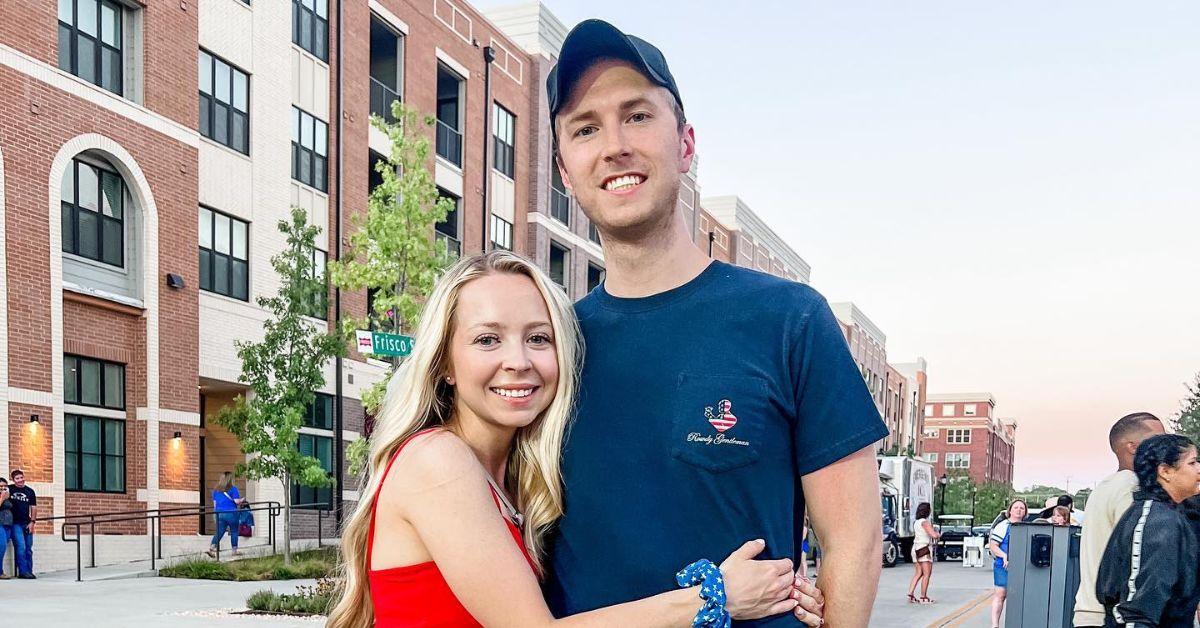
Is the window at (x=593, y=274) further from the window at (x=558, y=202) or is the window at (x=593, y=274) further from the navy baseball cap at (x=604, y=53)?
the navy baseball cap at (x=604, y=53)

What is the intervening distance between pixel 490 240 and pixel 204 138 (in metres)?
11.5

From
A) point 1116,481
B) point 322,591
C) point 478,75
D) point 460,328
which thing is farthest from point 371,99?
point 460,328

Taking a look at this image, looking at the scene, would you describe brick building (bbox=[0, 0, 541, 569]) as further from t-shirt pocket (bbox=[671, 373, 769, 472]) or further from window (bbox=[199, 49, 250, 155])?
t-shirt pocket (bbox=[671, 373, 769, 472])

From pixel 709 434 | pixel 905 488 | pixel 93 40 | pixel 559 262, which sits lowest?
pixel 905 488

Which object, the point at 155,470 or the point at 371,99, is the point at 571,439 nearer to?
the point at 155,470

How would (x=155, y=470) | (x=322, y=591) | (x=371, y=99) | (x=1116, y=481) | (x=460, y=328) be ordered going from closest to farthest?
(x=460, y=328), (x=1116, y=481), (x=322, y=591), (x=155, y=470), (x=371, y=99)

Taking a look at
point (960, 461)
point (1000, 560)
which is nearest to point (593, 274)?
point (1000, 560)

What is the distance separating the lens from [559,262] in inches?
1531

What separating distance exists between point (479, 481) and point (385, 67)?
30508mm

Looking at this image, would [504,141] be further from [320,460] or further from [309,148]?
[320,460]

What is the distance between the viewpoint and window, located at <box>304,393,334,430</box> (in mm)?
25703

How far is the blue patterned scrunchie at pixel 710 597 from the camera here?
220 centimetres

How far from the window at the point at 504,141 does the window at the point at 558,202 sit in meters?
2.09

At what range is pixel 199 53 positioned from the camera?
2289 centimetres
